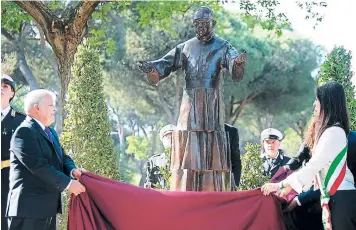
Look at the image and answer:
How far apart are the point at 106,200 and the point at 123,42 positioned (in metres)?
23.3

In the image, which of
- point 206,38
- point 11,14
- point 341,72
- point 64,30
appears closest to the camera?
point 206,38

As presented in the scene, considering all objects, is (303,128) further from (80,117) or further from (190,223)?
(190,223)

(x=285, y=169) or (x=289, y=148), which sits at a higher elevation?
(x=289, y=148)

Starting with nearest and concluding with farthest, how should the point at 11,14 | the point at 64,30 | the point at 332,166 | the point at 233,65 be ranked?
1. the point at 332,166
2. the point at 233,65
3. the point at 64,30
4. the point at 11,14

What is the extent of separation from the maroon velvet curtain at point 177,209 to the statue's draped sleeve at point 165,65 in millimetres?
1351

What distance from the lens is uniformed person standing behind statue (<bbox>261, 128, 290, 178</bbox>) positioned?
9508 mm

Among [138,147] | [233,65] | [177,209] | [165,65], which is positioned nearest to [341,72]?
[233,65]

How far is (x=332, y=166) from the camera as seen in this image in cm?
499

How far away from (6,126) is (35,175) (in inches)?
33.7

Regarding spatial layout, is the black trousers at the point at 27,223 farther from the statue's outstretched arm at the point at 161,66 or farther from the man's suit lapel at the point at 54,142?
the statue's outstretched arm at the point at 161,66

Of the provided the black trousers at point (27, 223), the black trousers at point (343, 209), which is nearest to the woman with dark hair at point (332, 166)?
the black trousers at point (343, 209)

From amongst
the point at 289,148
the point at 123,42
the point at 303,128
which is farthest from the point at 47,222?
the point at 289,148

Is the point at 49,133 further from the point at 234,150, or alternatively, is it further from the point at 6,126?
the point at 234,150

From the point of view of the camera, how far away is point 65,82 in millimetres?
12250
